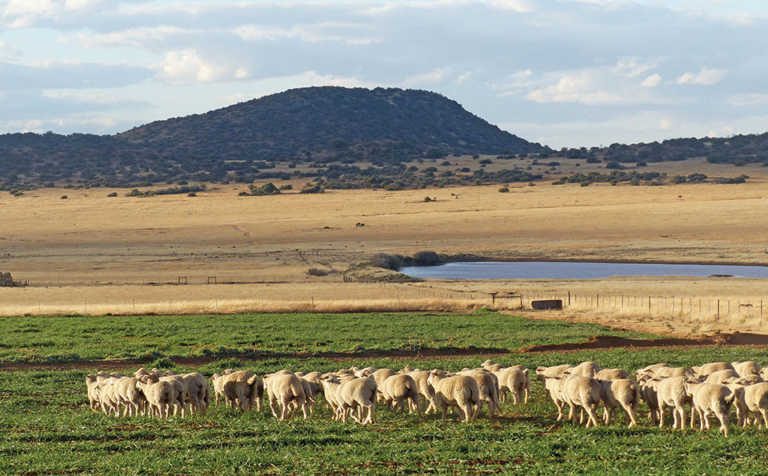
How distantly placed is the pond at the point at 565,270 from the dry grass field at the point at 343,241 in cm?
308

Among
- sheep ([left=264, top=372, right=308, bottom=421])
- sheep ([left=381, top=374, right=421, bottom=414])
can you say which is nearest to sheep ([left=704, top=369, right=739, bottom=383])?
sheep ([left=381, top=374, right=421, bottom=414])

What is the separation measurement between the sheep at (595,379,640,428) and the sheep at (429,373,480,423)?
2572 millimetres

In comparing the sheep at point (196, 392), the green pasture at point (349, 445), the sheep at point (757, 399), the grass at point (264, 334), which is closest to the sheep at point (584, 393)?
the green pasture at point (349, 445)

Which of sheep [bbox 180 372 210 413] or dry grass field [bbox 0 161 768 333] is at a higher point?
sheep [bbox 180 372 210 413]

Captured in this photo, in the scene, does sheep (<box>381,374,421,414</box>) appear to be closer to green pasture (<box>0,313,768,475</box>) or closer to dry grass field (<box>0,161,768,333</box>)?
green pasture (<box>0,313,768,475</box>)

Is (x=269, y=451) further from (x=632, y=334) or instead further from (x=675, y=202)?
(x=675, y=202)

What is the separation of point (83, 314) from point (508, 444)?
36.6 m

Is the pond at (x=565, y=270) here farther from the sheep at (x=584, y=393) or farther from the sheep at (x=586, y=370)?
the sheep at (x=584, y=393)

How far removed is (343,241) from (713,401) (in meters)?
75.9

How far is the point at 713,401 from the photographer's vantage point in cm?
1897

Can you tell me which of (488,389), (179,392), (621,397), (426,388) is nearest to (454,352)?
(426,388)

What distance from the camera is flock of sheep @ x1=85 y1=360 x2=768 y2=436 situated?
19.8 metres

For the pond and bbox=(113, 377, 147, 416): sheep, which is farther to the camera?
the pond

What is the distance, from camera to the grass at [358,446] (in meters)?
16.0
